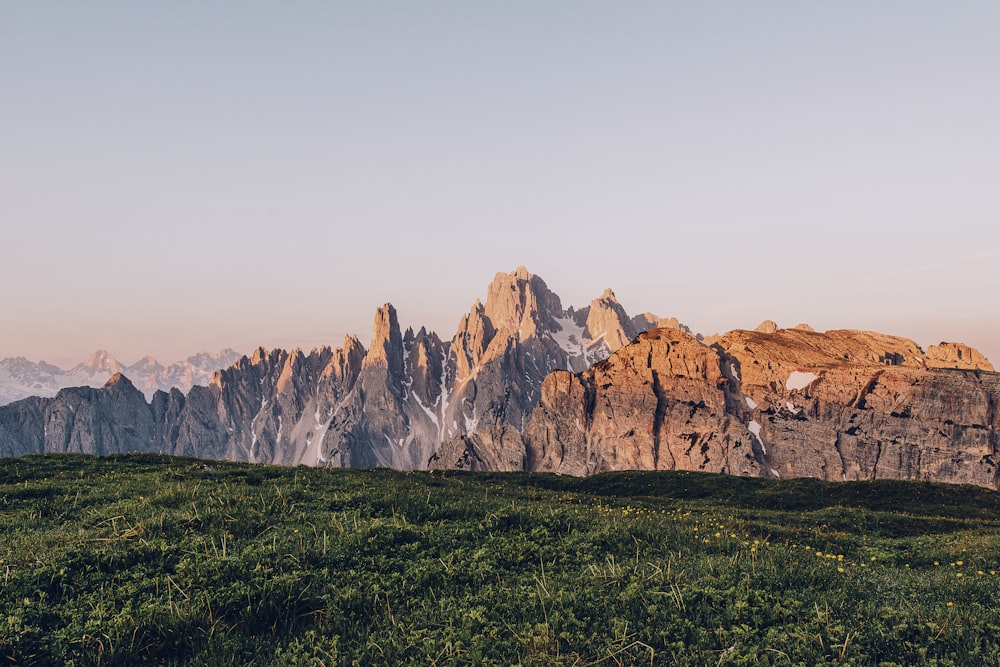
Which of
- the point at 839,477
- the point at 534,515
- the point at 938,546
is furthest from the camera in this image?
the point at 839,477

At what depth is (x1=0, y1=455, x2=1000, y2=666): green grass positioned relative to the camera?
27.8ft

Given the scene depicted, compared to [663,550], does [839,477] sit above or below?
below

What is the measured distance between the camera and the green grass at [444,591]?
333 inches

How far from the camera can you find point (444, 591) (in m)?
10.7

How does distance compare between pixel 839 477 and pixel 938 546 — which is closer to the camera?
pixel 938 546

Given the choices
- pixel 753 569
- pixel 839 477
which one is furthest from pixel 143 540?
pixel 839 477

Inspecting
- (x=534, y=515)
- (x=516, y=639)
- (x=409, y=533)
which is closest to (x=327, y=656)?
(x=516, y=639)

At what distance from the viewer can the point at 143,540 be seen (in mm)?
12555

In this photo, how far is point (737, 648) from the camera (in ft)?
27.3

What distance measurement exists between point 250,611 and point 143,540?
4639mm

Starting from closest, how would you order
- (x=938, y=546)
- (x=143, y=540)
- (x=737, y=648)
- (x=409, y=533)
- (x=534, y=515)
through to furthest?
(x=737, y=648)
(x=143, y=540)
(x=409, y=533)
(x=534, y=515)
(x=938, y=546)

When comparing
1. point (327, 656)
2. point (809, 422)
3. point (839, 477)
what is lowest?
point (839, 477)

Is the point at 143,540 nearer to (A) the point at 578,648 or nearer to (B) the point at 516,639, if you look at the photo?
(B) the point at 516,639

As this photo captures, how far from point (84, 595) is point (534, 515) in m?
10.2
